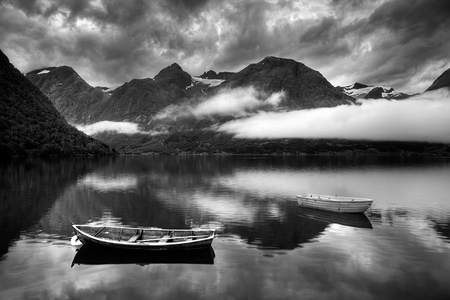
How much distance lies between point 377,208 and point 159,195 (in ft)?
163

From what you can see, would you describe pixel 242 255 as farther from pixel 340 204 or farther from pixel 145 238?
pixel 340 204

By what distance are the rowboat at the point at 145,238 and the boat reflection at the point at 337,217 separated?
25527 mm

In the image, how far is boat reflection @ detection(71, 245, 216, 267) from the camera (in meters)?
28.1

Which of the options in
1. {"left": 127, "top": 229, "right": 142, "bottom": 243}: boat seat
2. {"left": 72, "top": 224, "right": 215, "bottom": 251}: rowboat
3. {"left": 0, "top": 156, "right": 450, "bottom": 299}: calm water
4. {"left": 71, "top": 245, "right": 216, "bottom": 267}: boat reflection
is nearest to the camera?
{"left": 0, "top": 156, "right": 450, "bottom": 299}: calm water

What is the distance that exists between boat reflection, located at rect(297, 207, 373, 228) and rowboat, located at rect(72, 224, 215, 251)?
25.5 meters

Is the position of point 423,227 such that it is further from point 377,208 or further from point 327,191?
point 327,191

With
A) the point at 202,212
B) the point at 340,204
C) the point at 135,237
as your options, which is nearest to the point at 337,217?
the point at 340,204

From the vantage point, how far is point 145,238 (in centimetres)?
3175

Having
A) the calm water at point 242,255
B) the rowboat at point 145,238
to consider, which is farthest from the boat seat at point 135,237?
the calm water at point 242,255

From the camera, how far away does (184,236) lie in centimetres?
3122

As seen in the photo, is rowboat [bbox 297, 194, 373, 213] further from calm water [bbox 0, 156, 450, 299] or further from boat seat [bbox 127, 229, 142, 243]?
→ boat seat [bbox 127, 229, 142, 243]

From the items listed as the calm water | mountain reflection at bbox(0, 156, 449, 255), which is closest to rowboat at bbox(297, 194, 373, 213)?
mountain reflection at bbox(0, 156, 449, 255)

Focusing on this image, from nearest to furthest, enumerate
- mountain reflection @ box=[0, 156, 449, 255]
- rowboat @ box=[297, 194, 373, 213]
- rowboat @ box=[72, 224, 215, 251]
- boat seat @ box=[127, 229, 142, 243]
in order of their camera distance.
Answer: rowboat @ box=[72, 224, 215, 251] < boat seat @ box=[127, 229, 142, 243] < mountain reflection @ box=[0, 156, 449, 255] < rowboat @ box=[297, 194, 373, 213]

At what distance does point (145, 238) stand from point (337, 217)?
1361 inches
